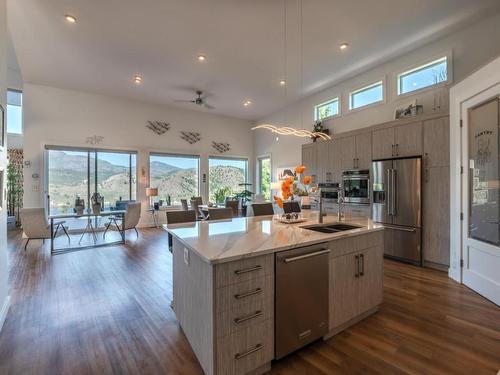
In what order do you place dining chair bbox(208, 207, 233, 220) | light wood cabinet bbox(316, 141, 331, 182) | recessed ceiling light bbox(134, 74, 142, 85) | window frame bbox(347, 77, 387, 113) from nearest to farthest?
1. dining chair bbox(208, 207, 233, 220)
2. window frame bbox(347, 77, 387, 113)
3. light wood cabinet bbox(316, 141, 331, 182)
4. recessed ceiling light bbox(134, 74, 142, 85)

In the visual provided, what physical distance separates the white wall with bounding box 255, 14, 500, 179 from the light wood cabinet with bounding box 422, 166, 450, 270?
134 cm

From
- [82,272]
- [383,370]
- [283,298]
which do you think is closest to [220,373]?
[283,298]

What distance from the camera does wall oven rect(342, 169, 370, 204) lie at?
4617 millimetres

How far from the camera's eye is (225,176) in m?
9.16

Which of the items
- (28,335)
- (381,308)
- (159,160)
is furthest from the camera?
(159,160)

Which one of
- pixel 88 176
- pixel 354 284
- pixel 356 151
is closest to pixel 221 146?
pixel 88 176

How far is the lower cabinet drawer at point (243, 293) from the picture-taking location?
151 centimetres

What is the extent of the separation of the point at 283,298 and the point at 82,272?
3.48 meters

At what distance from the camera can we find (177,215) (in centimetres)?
295

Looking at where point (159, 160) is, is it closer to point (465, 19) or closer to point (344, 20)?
point (344, 20)

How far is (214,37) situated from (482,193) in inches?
178

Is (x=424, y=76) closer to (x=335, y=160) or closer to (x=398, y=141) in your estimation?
(x=398, y=141)

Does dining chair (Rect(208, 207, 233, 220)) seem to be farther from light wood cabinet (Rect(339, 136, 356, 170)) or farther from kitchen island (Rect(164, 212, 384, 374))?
light wood cabinet (Rect(339, 136, 356, 170))

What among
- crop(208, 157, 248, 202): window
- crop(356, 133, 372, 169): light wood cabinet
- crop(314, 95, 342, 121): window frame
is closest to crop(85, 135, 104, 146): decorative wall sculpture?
crop(208, 157, 248, 202): window
